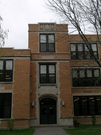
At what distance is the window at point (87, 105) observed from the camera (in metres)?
24.8

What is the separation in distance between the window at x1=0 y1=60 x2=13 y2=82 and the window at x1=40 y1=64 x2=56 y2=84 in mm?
3798

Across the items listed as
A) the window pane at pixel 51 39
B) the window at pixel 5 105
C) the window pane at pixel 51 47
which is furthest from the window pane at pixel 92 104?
the window at pixel 5 105

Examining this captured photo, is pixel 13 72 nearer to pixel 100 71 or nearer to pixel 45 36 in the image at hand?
pixel 45 36

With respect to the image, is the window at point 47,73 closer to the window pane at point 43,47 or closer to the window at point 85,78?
the window pane at point 43,47

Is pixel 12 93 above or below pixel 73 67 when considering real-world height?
below

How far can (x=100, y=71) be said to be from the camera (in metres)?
25.4

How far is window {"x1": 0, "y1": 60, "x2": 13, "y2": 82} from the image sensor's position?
849 inches

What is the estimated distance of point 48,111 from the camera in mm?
22938

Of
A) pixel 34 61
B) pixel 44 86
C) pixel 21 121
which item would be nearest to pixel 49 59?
pixel 34 61

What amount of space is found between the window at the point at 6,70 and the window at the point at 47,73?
3798 mm

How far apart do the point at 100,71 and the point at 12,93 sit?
11.8 metres

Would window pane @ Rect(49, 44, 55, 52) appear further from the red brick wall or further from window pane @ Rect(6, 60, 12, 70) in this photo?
window pane @ Rect(6, 60, 12, 70)

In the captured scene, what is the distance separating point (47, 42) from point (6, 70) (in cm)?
628

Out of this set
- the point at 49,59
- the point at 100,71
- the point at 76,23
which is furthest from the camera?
the point at 100,71
